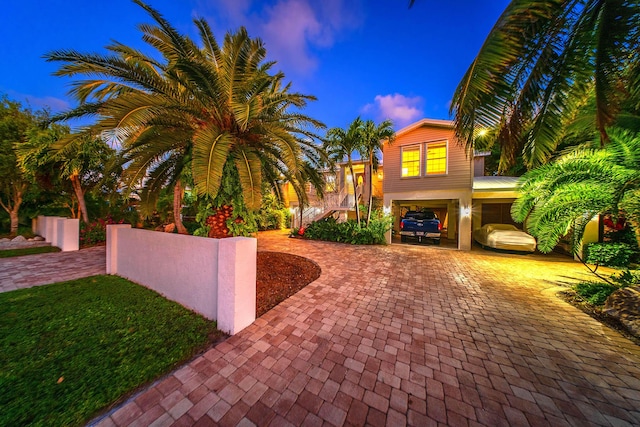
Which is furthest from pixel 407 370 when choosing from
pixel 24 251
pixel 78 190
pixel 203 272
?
pixel 78 190

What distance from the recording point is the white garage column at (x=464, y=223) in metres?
9.63

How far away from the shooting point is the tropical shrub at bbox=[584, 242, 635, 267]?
21.3 ft

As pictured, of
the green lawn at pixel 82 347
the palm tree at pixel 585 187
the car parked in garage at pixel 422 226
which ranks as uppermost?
the palm tree at pixel 585 187

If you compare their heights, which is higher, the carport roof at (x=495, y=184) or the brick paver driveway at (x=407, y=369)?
the carport roof at (x=495, y=184)

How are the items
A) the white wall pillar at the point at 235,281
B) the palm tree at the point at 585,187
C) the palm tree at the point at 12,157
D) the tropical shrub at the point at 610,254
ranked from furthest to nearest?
the palm tree at the point at 12,157, the tropical shrub at the point at 610,254, the palm tree at the point at 585,187, the white wall pillar at the point at 235,281

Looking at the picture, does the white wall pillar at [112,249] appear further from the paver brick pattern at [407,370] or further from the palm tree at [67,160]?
the paver brick pattern at [407,370]

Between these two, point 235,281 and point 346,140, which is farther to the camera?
point 346,140

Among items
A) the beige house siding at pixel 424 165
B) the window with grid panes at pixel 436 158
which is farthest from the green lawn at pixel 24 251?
the window with grid panes at pixel 436 158

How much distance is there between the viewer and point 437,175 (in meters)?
10.3

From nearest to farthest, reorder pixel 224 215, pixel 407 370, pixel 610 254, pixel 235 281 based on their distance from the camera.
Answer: pixel 407 370
pixel 235 281
pixel 224 215
pixel 610 254

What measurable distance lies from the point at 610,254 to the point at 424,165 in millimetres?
6831

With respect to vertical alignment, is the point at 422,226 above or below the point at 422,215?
below

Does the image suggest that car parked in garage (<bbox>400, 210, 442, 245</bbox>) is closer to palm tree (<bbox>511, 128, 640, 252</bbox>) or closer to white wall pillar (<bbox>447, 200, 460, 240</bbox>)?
white wall pillar (<bbox>447, 200, 460, 240</bbox>)

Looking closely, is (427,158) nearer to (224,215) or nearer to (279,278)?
(279,278)
